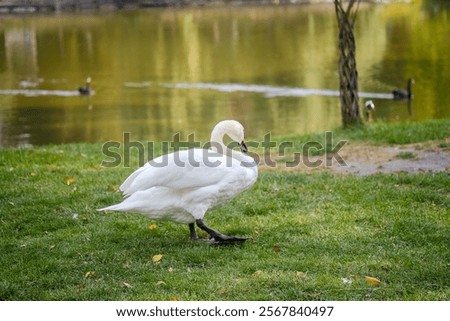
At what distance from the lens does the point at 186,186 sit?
8320 millimetres

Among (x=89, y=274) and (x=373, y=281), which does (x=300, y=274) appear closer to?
(x=373, y=281)

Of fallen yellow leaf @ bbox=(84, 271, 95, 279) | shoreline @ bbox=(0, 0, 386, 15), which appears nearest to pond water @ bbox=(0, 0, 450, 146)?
shoreline @ bbox=(0, 0, 386, 15)

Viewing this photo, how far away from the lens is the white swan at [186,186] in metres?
8.27

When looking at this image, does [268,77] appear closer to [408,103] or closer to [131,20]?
[408,103]

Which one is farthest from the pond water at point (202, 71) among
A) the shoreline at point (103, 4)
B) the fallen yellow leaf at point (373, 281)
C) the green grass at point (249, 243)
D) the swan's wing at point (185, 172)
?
the fallen yellow leaf at point (373, 281)

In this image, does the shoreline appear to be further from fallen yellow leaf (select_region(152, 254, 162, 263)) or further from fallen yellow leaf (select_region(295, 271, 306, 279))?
fallen yellow leaf (select_region(295, 271, 306, 279))

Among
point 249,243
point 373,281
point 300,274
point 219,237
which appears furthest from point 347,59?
point 373,281

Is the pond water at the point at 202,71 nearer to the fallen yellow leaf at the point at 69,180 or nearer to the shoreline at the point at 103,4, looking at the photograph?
the shoreline at the point at 103,4

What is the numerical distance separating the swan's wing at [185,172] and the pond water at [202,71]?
54.2ft

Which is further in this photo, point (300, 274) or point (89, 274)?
point (89, 274)

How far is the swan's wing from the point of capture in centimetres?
824

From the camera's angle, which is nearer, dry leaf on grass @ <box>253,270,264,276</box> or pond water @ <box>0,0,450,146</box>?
dry leaf on grass @ <box>253,270,264,276</box>

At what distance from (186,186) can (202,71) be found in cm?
3461

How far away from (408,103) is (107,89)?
15191 mm
